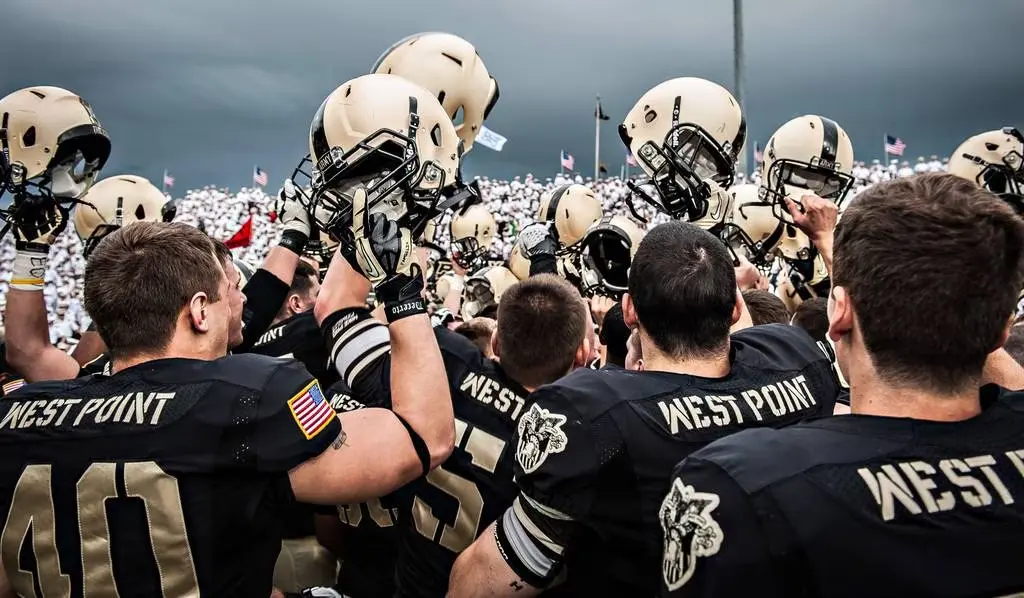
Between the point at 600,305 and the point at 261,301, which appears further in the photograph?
the point at 600,305

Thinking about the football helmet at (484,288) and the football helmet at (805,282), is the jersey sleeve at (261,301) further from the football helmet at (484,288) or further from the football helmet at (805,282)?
the football helmet at (484,288)

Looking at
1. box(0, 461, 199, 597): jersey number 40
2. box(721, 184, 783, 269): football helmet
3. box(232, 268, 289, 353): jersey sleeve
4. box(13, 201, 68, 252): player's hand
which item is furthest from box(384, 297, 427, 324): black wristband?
box(721, 184, 783, 269): football helmet

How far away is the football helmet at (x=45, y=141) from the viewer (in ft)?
14.3

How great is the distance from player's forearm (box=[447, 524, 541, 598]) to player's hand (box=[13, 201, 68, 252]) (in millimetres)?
3450

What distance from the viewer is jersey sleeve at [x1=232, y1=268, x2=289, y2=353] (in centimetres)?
391

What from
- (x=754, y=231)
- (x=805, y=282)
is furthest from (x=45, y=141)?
(x=805, y=282)

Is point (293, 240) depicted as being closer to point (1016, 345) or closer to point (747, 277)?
point (747, 277)

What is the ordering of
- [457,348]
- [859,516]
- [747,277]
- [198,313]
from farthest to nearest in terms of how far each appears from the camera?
[747,277]
[457,348]
[198,313]
[859,516]

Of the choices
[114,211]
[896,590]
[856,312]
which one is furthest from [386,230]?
[114,211]

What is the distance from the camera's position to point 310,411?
2170mm

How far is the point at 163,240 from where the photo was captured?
2348mm

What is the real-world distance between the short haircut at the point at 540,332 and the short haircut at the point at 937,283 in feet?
4.80

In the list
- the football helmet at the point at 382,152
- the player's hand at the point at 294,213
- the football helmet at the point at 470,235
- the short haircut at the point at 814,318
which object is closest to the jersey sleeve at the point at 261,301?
the player's hand at the point at 294,213

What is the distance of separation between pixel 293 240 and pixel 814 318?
296cm
